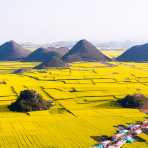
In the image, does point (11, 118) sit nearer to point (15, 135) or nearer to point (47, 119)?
point (47, 119)

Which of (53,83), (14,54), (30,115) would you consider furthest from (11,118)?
(14,54)

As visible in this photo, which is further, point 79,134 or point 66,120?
point 66,120

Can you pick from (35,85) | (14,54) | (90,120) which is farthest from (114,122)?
(14,54)

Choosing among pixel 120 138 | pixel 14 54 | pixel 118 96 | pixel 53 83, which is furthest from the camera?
pixel 14 54

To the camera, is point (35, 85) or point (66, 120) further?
point (35, 85)

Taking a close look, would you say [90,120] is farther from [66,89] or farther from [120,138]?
[66,89]

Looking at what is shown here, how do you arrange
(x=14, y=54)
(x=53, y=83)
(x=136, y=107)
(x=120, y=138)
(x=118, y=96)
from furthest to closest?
(x=14, y=54)
(x=53, y=83)
(x=118, y=96)
(x=136, y=107)
(x=120, y=138)
